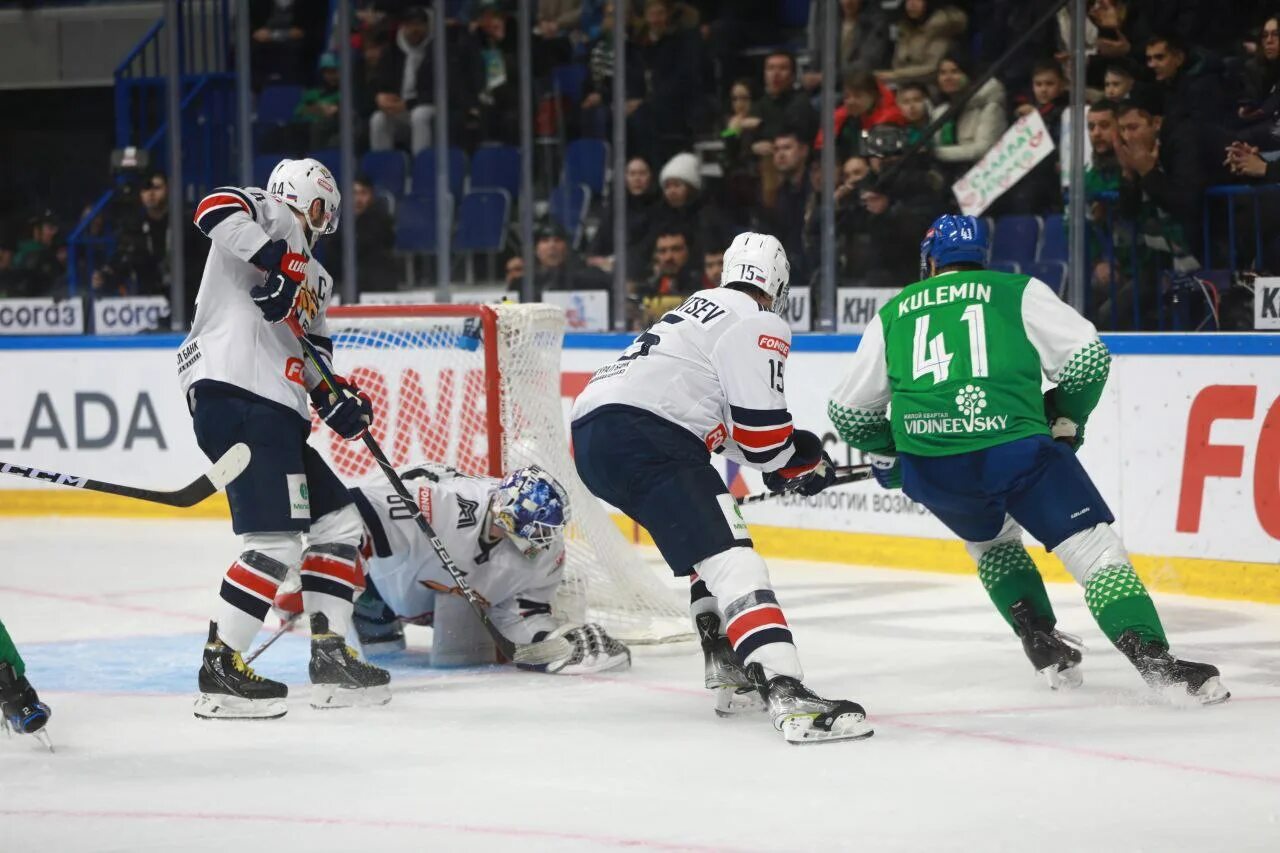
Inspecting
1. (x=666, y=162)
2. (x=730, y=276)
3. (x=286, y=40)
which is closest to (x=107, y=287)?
(x=286, y=40)

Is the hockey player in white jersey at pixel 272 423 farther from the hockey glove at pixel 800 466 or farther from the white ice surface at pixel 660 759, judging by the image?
the hockey glove at pixel 800 466

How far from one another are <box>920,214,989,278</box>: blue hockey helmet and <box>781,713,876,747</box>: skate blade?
1.22 m

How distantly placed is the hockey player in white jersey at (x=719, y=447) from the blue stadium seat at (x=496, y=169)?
174 inches

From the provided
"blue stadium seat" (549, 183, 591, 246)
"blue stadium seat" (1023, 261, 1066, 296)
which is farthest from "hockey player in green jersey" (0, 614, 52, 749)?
"blue stadium seat" (549, 183, 591, 246)

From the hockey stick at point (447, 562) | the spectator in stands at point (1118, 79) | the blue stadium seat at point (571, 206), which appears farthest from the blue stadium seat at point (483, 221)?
the hockey stick at point (447, 562)

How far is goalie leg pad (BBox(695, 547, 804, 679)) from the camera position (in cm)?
387

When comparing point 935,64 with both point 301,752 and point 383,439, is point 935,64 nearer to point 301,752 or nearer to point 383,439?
point 383,439

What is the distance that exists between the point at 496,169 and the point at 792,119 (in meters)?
1.62

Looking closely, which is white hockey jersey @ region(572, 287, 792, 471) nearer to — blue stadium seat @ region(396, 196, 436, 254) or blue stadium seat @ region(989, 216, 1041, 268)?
blue stadium seat @ region(989, 216, 1041, 268)

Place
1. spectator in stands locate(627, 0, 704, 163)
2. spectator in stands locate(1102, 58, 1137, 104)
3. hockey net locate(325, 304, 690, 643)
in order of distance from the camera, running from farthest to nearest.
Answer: spectator in stands locate(627, 0, 704, 163)
spectator in stands locate(1102, 58, 1137, 104)
hockey net locate(325, 304, 690, 643)

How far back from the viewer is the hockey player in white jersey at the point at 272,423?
420cm

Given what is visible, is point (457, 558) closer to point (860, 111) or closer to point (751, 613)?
point (751, 613)

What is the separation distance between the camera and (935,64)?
733 cm

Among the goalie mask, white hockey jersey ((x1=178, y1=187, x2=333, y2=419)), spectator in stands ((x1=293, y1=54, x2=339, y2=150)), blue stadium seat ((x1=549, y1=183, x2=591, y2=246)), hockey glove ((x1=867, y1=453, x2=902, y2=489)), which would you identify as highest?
spectator in stands ((x1=293, y1=54, x2=339, y2=150))
